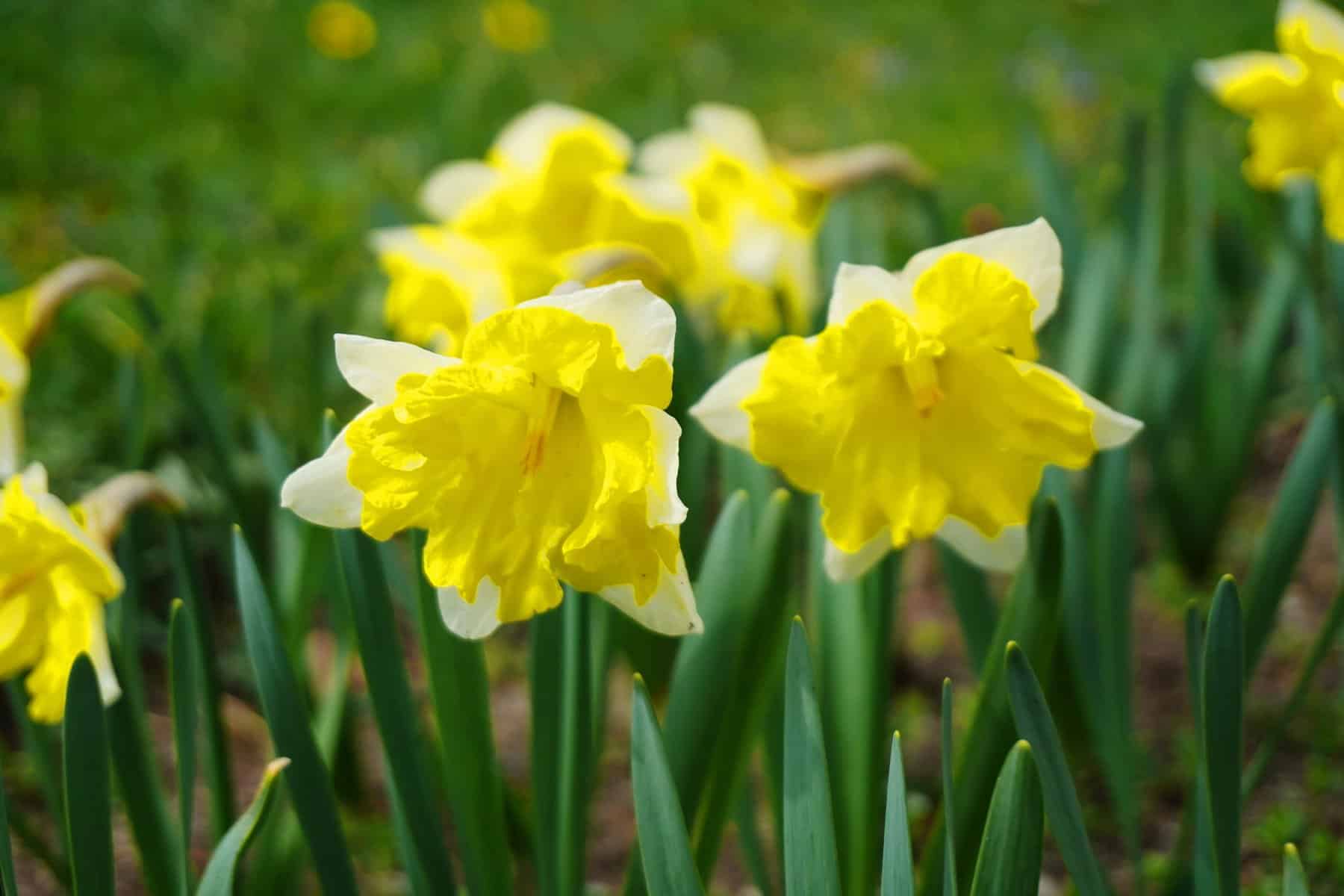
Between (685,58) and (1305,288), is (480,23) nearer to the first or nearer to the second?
(685,58)

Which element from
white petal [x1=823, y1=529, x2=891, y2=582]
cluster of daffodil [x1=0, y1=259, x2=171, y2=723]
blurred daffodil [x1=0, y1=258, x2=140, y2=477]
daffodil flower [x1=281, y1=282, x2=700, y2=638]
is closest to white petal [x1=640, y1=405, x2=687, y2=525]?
daffodil flower [x1=281, y1=282, x2=700, y2=638]

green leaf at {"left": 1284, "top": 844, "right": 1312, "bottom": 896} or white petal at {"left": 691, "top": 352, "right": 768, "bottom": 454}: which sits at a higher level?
white petal at {"left": 691, "top": 352, "right": 768, "bottom": 454}

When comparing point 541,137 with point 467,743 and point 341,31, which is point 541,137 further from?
point 341,31

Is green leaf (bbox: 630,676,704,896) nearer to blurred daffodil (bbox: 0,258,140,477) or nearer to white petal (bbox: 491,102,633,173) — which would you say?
blurred daffodil (bbox: 0,258,140,477)

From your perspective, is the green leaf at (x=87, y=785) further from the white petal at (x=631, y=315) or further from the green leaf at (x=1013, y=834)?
the green leaf at (x=1013, y=834)

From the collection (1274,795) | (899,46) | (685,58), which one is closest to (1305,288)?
(1274,795)

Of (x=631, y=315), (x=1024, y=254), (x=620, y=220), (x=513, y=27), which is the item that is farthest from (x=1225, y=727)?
(x=513, y=27)
